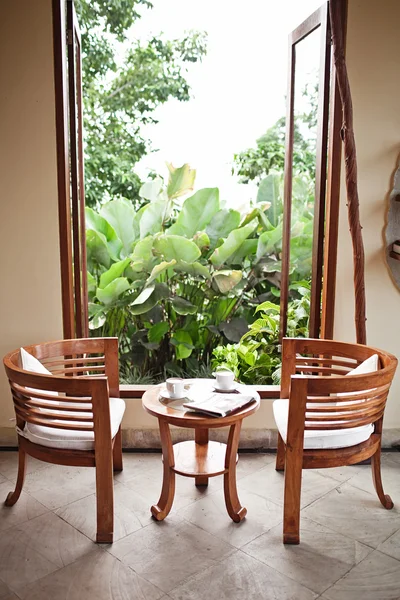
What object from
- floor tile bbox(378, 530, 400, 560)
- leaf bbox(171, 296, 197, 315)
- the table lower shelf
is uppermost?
leaf bbox(171, 296, 197, 315)

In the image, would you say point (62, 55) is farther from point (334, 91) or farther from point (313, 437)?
point (313, 437)

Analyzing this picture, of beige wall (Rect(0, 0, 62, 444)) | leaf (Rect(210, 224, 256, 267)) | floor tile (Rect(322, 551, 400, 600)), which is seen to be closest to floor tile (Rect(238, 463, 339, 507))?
floor tile (Rect(322, 551, 400, 600))

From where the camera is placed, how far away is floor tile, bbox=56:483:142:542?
2303 millimetres

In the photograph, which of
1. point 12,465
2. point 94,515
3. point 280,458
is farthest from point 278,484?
point 12,465

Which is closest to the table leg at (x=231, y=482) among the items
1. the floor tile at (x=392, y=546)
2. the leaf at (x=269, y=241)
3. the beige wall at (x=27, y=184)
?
the floor tile at (x=392, y=546)

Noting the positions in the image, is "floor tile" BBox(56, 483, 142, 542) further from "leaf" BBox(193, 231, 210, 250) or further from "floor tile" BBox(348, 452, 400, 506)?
"leaf" BBox(193, 231, 210, 250)

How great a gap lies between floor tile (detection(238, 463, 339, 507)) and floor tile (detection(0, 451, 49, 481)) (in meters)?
1.11

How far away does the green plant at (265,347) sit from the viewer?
3486 millimetres

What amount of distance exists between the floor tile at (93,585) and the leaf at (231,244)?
2387 mm

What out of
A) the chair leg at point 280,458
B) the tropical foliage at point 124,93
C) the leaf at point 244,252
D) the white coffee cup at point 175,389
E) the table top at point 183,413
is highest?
the tropical foliage at point 124,93

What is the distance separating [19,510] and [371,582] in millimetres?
1555

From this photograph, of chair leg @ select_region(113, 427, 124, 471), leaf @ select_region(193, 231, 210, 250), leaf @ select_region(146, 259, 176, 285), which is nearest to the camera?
chair leg @ select_region(113, 427, 124, 471)

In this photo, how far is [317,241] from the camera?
9.95 feet

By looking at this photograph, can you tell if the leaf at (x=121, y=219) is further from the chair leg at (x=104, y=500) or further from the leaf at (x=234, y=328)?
the chair leg at (x=104, y=500)
